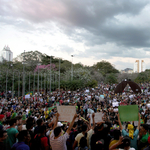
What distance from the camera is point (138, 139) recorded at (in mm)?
3619

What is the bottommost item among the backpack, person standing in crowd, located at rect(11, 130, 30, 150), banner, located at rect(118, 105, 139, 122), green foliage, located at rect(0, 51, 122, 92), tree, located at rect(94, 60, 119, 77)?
the backpack

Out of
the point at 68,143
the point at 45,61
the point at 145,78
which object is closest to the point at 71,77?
the point at 45,61

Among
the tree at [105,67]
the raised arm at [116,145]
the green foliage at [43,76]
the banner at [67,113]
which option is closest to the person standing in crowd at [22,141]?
the banner at [67,113]

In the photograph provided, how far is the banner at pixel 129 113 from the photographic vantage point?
14.7 feet

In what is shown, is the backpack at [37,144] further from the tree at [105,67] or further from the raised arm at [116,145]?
the tree at [105,67]

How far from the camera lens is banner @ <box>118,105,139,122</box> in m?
4.48

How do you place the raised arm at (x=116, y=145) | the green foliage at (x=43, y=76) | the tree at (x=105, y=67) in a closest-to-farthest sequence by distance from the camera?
the raised arm at (x=116, y=145) → the green foliage at (x=43, y=76) → the tree at (x=105, y=67)

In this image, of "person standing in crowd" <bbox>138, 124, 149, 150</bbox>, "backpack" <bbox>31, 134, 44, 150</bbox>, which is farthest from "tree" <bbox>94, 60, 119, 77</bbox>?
"backpack" <bbox>31, 134, 44, 150</bbox>

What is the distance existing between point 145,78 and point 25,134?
2106 inches

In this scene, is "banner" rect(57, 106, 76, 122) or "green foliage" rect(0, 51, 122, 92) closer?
"banner" rect(57, 106, 76, 122)

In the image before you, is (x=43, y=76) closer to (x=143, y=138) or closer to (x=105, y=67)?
(x=143, y=138)

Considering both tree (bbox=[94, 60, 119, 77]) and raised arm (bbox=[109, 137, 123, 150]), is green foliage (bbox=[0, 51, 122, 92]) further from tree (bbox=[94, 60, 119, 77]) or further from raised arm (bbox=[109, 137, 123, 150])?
raised arm (bbox=[109, 137, 123, 150])

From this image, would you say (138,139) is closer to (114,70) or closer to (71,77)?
(71,77)

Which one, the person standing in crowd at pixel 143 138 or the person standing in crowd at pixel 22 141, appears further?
the person standing in crowd at pixel 143 138
